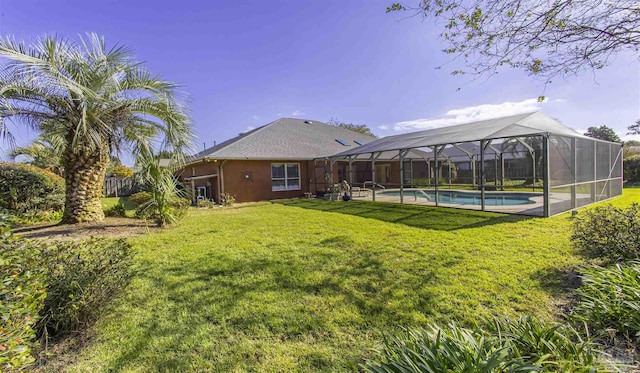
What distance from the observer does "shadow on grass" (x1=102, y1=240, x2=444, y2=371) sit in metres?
2.57

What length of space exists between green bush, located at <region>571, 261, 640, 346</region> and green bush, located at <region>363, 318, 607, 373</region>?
43 cm

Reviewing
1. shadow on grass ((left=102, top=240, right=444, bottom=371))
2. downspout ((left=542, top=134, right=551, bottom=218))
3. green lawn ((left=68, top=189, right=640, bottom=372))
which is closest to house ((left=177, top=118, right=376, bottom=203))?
green lawn ((left=68, top=189, right=640, bottom=372))

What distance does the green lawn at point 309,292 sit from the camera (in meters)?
2.62

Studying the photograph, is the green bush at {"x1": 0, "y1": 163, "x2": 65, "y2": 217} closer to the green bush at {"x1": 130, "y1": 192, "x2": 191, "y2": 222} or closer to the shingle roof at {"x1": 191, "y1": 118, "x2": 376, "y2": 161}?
the green bush at {"x1": 130, "y1": 192, "x2": 191, "y2": 222}

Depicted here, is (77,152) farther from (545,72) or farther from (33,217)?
(545,72)

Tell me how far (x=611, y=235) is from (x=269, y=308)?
489 cm

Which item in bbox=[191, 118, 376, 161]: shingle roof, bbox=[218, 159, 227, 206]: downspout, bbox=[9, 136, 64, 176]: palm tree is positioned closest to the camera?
bbox=[218, 159, 227, 206]: downspout

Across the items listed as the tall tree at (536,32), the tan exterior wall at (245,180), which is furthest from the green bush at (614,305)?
the tan exterior wall at (245,180)

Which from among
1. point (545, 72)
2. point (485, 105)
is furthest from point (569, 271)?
point (485, 105)

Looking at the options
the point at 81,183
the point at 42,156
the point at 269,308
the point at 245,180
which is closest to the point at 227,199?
the point at 245,180

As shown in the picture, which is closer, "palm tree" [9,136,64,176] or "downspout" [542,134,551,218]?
"downspout" [542,134,551,218]

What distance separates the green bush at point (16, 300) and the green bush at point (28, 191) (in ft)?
34.3

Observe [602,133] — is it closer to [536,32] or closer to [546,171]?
[546,171]

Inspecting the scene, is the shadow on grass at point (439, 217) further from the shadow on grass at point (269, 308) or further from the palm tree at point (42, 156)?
the palm tree at point (42, 156)
